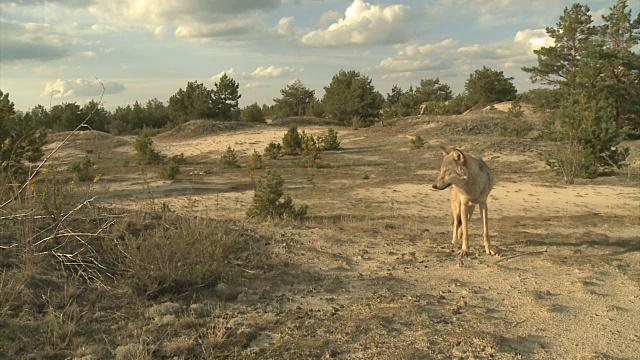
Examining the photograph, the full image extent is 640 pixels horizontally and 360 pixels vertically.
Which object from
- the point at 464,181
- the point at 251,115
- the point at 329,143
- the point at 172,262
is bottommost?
the point at 172,262

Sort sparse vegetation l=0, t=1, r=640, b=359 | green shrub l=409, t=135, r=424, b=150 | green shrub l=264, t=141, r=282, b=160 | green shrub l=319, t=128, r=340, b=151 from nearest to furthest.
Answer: sparse vegetation l=0, t=1, r=640, b=359 → green shrub l=264, t=141, r=282, b=160 → green shrub l=409, t=135, r=424, b=150 → green shrub l=319, t=128, r=340, b=151

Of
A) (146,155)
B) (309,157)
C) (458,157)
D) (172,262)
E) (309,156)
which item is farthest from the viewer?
(146,155)

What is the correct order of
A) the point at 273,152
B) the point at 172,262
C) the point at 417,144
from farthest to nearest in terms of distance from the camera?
1. the point at 417,144
2. the point at 273,152
3. the point at 172,262

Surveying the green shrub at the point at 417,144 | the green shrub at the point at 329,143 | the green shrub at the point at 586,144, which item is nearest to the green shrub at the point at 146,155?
the green shrub at the point at 329,143

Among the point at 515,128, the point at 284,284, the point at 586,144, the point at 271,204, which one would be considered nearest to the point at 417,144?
the point at 515,128

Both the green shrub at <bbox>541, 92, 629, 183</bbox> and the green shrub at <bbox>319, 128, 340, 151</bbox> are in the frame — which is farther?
the green shrub at <bbox>319, 128, 340, 151</bbox>

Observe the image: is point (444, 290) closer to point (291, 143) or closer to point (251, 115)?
point (291, 143)

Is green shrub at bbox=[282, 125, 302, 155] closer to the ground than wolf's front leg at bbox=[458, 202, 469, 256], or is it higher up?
higher up

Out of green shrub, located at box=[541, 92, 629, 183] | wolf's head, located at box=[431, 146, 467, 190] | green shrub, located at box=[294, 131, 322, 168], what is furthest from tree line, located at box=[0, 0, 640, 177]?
green shrub, located at box=[294, 131, 322, 168]

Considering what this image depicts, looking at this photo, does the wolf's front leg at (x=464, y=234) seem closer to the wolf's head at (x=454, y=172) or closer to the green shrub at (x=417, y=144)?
the wolf's head at (x=454, y=172)

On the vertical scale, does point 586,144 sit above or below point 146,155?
below

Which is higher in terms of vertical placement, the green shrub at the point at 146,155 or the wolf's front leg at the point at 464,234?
the green shrub at the point at 146,155

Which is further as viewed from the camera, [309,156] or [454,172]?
[309,156]

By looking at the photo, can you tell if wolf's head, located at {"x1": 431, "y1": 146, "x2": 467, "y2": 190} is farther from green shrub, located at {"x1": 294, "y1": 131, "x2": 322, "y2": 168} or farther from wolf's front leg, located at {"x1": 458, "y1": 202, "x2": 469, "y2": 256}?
green shrub, located at {"x1": 294, "y1": 131, "x2": 322, "y2": 168}
